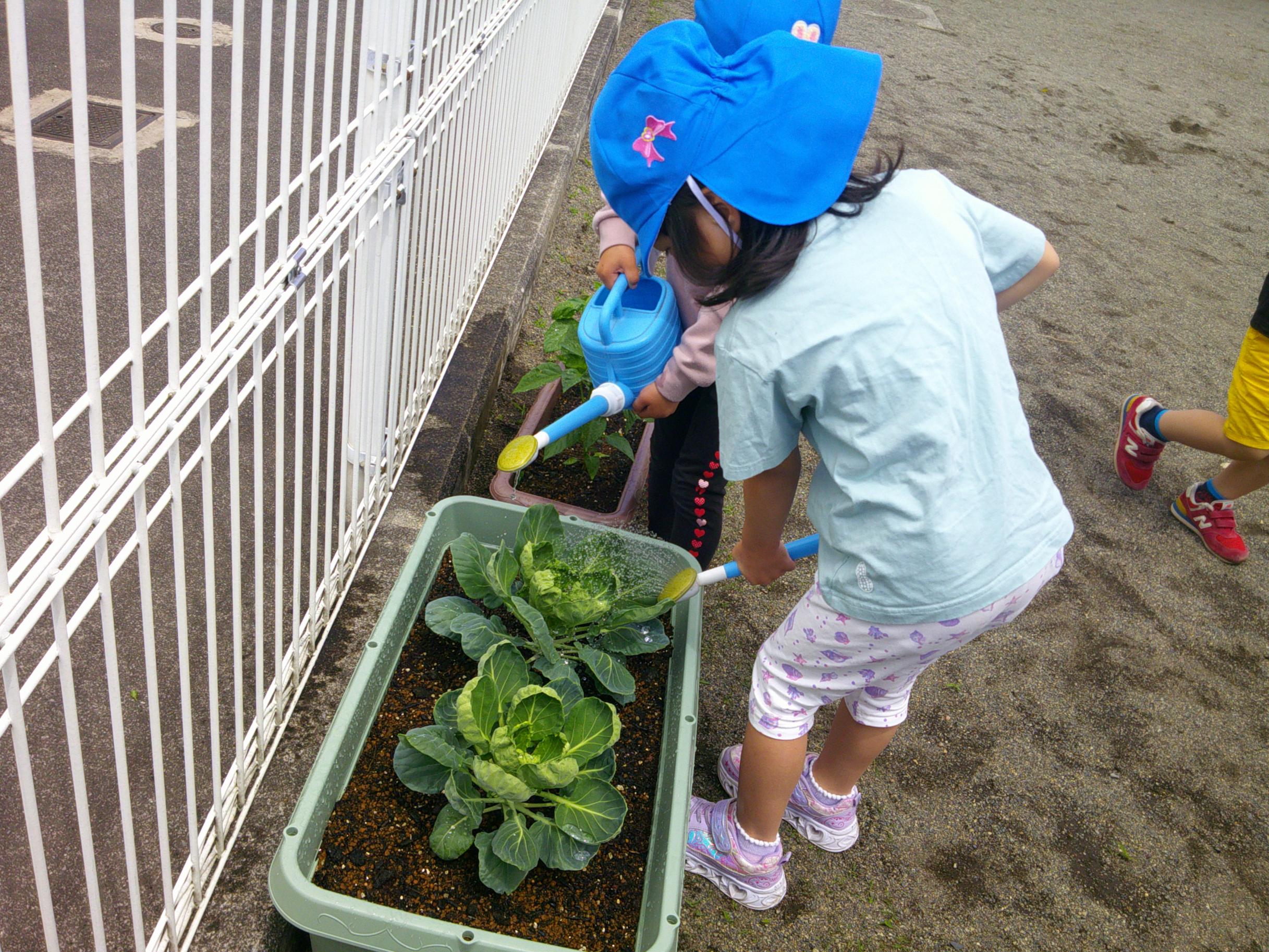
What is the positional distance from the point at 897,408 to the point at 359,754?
102 cm

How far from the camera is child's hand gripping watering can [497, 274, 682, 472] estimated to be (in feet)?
6.01

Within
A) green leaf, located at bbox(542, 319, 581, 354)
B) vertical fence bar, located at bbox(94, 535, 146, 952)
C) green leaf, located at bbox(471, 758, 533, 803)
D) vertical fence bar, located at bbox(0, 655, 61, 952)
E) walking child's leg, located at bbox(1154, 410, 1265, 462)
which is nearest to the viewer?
vertical fence bar, located at bbox(0, 655, 61, 952)

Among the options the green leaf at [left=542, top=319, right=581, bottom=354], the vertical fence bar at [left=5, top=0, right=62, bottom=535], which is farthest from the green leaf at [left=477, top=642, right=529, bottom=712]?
the green leaf at [left=542, top=319, right=581, bottom=354]

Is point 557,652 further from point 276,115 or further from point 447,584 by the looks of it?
point 276,115

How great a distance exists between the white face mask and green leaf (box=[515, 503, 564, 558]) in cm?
73

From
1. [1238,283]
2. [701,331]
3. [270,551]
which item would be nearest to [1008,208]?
[1238,283]

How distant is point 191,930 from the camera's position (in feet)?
4.71

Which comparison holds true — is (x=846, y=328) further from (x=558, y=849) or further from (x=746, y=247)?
(x=558, y=849)

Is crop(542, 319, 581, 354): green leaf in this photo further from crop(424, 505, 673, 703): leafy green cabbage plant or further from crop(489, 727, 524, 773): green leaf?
crop(489, 727, 524, 773): green leaf

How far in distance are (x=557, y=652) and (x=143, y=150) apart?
93.6 inches

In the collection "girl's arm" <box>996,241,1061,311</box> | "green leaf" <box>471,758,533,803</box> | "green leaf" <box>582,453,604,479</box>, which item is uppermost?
"girl's arm" <box>996,241,1061,311</box>

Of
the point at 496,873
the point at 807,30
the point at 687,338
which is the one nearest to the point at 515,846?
the point at 496,873

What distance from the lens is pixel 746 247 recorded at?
131cm

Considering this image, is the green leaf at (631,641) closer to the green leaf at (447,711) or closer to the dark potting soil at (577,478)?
the green leaf at (447,711)
